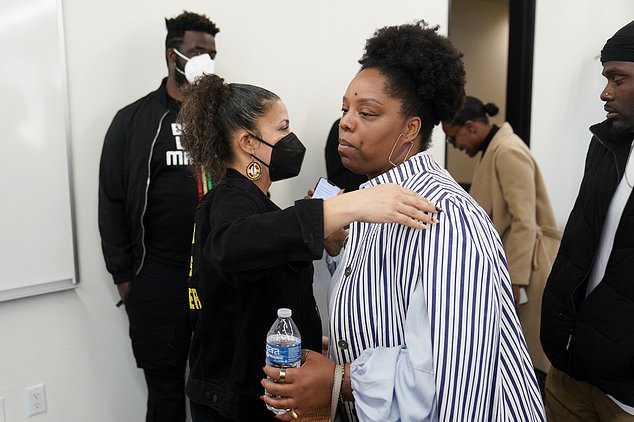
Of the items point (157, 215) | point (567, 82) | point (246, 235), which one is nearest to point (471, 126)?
point (567, 82)

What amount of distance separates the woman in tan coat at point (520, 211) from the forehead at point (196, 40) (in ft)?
4.18

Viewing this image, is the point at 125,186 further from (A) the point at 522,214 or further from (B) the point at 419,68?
(A) the point at 522,214

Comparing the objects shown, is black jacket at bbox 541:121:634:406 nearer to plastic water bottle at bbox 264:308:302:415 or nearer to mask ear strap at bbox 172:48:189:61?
plastic water bottle at bbox 264:308:302:415

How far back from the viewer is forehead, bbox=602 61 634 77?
1.44 metres

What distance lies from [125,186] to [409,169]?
4.48 feet

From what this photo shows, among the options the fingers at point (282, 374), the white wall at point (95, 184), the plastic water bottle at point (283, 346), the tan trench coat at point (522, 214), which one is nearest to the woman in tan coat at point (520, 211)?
the tan trench coat at point (522, 214)

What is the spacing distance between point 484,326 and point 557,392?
929mm

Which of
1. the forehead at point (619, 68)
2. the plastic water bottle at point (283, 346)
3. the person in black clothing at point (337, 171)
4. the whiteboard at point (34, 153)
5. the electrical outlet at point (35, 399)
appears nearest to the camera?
the plastic water bottle at point (283, 346)

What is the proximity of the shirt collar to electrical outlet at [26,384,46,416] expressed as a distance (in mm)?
1734

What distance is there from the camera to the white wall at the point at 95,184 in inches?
81.1

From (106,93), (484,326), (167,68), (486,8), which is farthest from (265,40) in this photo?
(486,8)

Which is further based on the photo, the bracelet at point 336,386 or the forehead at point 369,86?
the forehead at point 369,86

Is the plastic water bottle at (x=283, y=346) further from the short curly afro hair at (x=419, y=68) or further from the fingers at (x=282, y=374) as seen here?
the short curly afro hair at (x=419, y=68)

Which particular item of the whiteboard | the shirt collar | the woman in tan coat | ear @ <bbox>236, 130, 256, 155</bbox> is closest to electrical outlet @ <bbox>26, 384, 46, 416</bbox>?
the whiteboard
